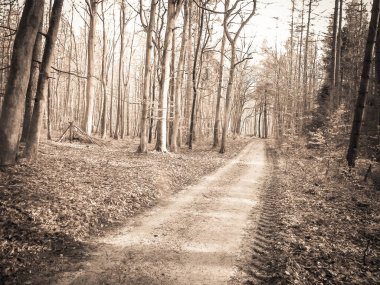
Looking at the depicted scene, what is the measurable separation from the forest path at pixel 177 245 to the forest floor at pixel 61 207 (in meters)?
0.39

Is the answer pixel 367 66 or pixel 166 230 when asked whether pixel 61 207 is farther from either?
pixel 367 66

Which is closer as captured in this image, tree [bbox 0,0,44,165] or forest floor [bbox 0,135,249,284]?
forest floor [bbox 0,135,249,284]

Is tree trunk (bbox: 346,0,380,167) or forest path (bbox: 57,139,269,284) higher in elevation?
tree trunk (bbox: 346,0,380,167)

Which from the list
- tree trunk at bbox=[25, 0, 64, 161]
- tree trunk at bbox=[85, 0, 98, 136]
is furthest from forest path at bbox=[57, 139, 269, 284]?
tree trunk at bbox=[85, 0, 98, 136]

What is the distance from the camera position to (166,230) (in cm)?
562

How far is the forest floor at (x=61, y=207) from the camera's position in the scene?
4.08 metres

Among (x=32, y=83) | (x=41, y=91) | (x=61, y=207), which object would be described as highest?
(x=32, y=83)

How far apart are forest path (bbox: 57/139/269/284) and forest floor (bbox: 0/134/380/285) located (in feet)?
0.06

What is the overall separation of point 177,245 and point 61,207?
2599 mm

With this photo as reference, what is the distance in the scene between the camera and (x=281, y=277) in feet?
13.4

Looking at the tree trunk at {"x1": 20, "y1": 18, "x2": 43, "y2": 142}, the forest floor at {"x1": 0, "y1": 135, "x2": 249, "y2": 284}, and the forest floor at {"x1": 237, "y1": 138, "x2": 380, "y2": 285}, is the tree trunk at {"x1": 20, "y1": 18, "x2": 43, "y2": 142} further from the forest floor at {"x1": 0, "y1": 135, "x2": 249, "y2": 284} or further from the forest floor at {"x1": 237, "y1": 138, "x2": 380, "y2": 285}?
the forest floor at {"x1": 237, "y1": 138, "x2": 380, "y2": 285}

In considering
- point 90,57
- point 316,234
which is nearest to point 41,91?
point 316,234

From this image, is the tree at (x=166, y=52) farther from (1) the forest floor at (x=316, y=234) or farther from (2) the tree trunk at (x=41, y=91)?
(1) the forest floor at (x=316, y=234)

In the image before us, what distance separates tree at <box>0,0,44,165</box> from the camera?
691 cm
